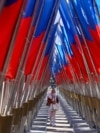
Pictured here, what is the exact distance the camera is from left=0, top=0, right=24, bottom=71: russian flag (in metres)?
8.21

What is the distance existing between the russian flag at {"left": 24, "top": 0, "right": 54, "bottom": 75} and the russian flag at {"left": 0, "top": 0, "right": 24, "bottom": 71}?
6537 millimetres

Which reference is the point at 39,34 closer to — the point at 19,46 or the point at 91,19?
the point at 91,19

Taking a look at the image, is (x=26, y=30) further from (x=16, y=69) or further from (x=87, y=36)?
(x=87, y=36)

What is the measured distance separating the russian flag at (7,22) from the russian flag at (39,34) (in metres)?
6.54

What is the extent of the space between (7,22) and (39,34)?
752 cm

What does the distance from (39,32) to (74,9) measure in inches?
61.4

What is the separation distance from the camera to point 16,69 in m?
10.9

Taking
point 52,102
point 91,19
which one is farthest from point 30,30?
point 52,102

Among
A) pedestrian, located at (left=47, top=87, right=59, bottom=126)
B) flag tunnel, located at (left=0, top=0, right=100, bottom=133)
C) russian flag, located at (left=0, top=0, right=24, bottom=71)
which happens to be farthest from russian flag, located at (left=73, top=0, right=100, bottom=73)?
russian flag, located at (left=0, top=0, right=24, bottom=71)

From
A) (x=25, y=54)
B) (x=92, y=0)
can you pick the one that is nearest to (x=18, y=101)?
(x=25, y=54)

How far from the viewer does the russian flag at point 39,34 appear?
15.5 m

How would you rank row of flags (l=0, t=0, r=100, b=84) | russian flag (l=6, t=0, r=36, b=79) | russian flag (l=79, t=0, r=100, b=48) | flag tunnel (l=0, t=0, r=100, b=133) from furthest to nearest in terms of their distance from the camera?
russian flag (l=79, t=0, r=100, b=48), russian flag (l=6, t=0, r=36, b=79), flag tunnel (l=0, t=0, r=100, b=133), row of flags (l=0, t=0, r=100, b=84)

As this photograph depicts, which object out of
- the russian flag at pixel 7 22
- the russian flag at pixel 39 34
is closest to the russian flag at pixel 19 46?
the russian flag at pixel 7 22

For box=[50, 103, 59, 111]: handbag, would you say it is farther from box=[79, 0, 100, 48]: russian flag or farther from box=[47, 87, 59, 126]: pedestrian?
box=[79, 0, 100, 48]: russian flag
